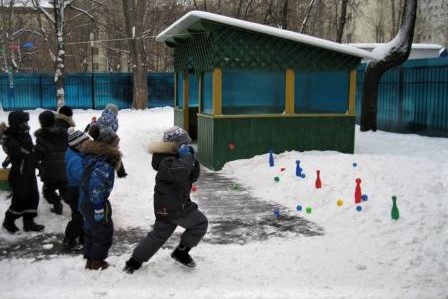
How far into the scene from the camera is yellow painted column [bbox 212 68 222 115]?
11.1 m

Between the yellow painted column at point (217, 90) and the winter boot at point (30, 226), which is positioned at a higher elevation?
the yellow painted column at point (217, 90)

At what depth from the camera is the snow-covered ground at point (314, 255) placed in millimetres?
4812

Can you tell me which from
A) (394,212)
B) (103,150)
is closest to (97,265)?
(103,150)

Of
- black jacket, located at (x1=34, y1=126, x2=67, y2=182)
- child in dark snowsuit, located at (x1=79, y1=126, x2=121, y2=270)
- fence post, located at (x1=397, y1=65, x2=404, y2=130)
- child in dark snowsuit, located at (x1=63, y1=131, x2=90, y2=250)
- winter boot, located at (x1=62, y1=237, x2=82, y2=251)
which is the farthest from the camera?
fence post, located at (x1=397, y1=65, x2=404, y2=130)

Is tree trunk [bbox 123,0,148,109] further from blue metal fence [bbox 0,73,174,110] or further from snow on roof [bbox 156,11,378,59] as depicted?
snow on roof [bbox 156,11,378,59]

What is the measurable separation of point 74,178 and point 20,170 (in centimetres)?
135

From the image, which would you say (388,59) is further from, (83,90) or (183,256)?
(83,90)

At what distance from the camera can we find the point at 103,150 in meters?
5.04

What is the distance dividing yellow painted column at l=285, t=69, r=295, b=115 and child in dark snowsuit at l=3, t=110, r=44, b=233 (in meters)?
6.40

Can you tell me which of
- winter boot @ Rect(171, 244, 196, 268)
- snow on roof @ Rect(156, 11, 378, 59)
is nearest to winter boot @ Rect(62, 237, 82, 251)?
winter boot @ Rect(171, 244, 196, 268)

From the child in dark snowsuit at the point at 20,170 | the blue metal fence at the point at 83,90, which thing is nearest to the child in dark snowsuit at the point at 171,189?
the child in dark snowsuit at the point at 20,170

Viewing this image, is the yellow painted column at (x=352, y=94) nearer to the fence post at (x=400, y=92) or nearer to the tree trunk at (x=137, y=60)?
the fence post at (x=400, y=92)

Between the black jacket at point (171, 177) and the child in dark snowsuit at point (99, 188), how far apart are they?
0.41 m

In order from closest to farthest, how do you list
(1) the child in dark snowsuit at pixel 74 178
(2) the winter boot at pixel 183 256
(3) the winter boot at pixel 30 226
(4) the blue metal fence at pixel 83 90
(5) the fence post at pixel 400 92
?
(2) the winter boot at pixel 183 256, (1) the child in dark snowsuit at pixel 74 178, (3) the winter boot at pixel 30 226, (5) the fence post at pixel 400 92, (4) the blue metal fence at pixel 83 90
